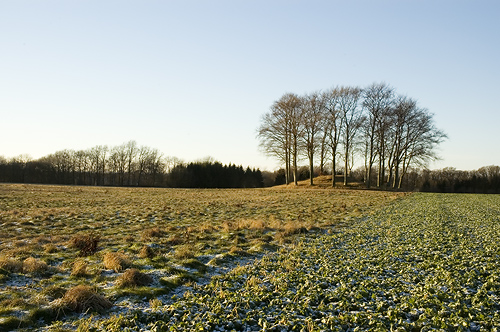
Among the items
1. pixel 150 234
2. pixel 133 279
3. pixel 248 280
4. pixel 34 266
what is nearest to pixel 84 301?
pixel 133 279

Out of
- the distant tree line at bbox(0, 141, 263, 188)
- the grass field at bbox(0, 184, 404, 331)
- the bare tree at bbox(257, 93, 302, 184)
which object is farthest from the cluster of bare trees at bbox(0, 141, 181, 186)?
the grass field at bbox(0, 184, 404, 331)

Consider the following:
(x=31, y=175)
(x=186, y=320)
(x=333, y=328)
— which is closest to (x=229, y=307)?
(x=186, y=320)

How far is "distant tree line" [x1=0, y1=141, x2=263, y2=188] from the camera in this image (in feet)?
308

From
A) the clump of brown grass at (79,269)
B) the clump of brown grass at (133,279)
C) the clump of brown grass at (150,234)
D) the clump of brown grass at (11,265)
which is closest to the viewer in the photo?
the clump of brown grass at (133,279)

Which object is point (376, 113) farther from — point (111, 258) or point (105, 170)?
point (105, 170)

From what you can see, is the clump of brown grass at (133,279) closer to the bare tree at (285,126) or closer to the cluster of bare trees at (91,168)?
the bare tree at (285,126)

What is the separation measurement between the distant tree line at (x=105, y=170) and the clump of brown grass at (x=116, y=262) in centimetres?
8024

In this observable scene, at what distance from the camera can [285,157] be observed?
5391 cm

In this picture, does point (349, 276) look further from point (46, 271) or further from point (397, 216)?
point (397, 216)

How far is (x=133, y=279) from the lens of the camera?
7555 millimetres

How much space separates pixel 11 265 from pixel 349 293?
8.96 m

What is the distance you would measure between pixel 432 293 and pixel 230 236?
27.5 feet

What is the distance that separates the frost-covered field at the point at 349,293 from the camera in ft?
19.1

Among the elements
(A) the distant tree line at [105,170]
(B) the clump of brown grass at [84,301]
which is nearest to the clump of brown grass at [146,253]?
(B) the clump of brown grass at [84,301]
